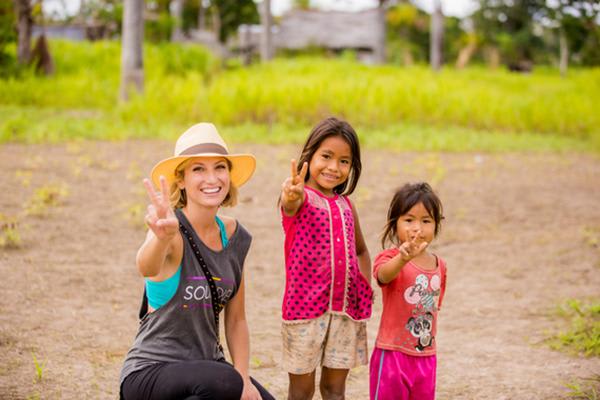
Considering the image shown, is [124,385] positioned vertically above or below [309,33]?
below

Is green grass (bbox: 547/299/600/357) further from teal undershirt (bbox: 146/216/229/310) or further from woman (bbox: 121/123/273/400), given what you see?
teal undershirt (bbox: 146/216/229/310)

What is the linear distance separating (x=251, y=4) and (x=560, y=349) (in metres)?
25.5

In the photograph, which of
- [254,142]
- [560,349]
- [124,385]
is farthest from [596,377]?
[254,142]

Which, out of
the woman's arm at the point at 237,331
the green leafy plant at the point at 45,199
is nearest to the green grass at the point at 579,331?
the woman's arm at the point at 237,331

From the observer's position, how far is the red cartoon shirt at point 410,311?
2.78 metres

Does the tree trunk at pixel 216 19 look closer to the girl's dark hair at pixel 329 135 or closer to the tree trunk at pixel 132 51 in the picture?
the tree trunk at pixel 132 51

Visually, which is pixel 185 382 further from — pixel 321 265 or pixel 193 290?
pixel 321 265

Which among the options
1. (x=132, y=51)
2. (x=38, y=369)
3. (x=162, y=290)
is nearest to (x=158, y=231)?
(x=162, y=290)

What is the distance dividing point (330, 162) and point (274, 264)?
113 inches

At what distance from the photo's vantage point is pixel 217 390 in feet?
8.00

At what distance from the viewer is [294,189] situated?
270 cm

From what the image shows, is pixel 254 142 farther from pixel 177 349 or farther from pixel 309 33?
pixel 309 33

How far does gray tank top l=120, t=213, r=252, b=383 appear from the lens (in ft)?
8.42

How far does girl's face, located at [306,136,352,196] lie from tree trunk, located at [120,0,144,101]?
32.4 ft
